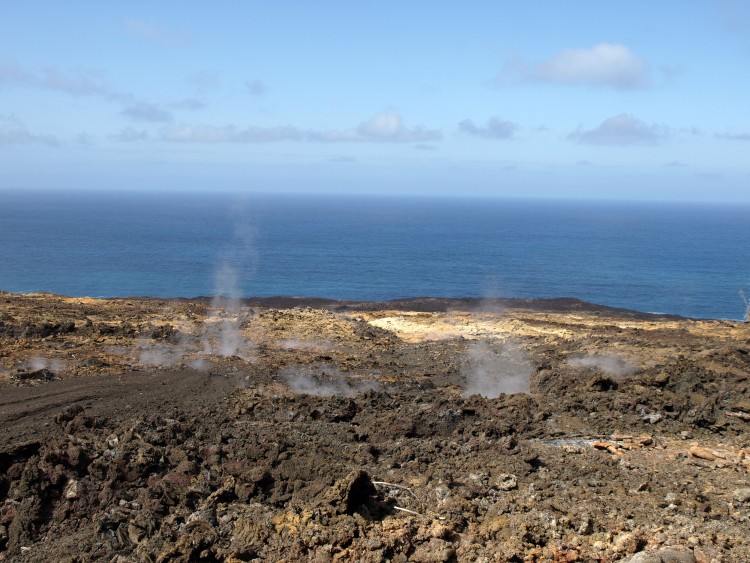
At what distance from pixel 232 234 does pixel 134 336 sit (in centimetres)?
9230

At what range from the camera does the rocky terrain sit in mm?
10164

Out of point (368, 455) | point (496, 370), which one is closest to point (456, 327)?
point (496, 370)

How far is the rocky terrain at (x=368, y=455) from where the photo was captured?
33.3 feet

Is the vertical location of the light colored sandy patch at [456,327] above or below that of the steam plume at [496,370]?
below

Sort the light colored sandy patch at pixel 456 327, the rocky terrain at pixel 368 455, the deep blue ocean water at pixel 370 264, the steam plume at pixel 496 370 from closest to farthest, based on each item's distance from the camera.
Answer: the rocky terrain at pixel 368 455 → the steam plume at pixel 496 370 → the light colored sandy patch at pixel 456 327 → the deep blue ocean water at pixel 370 264

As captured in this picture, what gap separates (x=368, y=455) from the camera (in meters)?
13.3

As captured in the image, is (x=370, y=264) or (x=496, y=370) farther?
(x=370, y=264)

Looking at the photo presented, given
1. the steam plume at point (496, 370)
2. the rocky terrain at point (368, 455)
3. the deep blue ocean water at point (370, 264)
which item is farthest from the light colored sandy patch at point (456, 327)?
the deep blue ocean water at point (370, 264)

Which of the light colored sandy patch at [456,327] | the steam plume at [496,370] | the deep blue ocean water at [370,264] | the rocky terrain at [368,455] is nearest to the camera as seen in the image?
Answer: the rocky terrain at [368,455]

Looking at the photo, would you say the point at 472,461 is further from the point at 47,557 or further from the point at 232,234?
the point at 232,234

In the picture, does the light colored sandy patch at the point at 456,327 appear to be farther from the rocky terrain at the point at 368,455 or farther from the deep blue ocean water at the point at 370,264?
the deep blue ocean water at the point at 370,264

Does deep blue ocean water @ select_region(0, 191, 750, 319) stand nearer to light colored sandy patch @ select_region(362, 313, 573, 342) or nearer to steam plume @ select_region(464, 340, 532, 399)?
light colored sandy patch @ select_region(362, 313, 573, 342)

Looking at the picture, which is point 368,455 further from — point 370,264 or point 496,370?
point 370,264

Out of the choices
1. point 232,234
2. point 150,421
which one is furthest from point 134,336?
point 232,234
